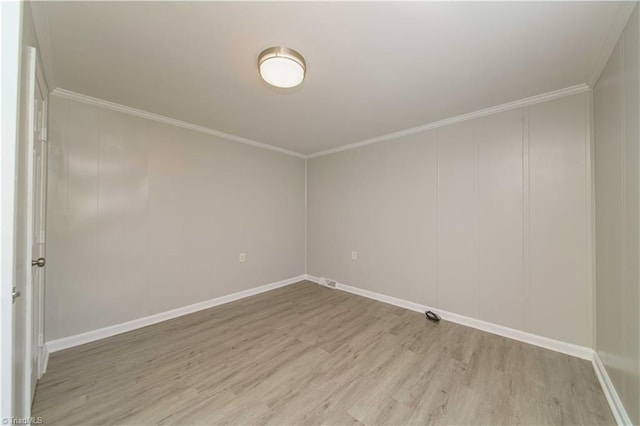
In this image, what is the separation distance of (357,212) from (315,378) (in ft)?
8.02

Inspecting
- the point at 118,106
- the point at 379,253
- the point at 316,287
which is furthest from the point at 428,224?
the point at 118,106

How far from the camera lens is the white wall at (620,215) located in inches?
52.2

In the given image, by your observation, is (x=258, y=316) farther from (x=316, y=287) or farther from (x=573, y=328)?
(x=573, y=328)

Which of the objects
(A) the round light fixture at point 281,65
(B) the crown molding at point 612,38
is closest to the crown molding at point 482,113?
(B) the crown molding at point 612,38

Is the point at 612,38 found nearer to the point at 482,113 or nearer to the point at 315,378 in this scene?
the point at 482,113

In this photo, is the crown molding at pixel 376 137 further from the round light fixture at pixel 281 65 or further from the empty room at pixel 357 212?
the round light fixture at pixel 281 65

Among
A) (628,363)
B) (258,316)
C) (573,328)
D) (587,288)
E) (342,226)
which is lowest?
(258,316)

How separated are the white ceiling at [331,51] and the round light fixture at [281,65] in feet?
0.18

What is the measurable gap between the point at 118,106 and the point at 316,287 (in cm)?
355

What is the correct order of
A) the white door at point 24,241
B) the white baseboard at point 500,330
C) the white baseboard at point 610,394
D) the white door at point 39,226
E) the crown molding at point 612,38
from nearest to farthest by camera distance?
the white door at point 24,241
the crown molding at point 612,38
the white baseboard at point 610,394
the white door at point 39,226
the white baseboard at point 500,330

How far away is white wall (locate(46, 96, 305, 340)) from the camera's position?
2.26m

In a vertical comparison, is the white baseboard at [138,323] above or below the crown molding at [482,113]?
below

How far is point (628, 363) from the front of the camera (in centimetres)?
139

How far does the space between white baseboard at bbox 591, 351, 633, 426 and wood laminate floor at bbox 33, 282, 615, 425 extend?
0.04 m
